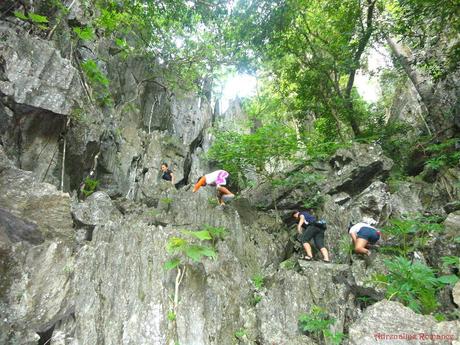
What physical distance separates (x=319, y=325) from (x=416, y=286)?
5.47 feet

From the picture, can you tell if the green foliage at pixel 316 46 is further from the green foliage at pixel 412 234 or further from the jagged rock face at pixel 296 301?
the jagged rock face at pixel 296 301

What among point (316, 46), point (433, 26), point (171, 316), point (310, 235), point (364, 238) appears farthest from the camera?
point (316, 46)

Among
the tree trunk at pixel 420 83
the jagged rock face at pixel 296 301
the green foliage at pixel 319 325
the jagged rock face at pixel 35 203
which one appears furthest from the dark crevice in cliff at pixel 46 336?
the tree trunk at pixel 420 83

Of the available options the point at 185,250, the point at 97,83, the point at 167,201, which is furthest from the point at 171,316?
the point at 97,83

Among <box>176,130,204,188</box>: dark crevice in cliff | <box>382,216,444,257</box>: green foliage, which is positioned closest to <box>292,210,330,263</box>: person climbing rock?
<box>382,216,444,257</box>: green foliage

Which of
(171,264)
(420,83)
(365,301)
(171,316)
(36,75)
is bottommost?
(365,301)

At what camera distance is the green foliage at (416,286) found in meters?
5.02

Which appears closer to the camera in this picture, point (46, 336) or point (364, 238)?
point (46, 336)

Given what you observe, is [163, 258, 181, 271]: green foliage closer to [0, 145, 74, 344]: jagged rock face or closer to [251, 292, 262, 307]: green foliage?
[0, 145, 74, 344]: jagged rock face

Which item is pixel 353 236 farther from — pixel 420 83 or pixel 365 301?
pixel 420 83

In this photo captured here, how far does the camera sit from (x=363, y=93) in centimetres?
2692

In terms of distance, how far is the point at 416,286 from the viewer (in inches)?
207

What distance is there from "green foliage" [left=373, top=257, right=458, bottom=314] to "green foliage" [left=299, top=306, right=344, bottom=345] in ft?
3.33

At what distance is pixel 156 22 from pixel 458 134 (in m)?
14.1
